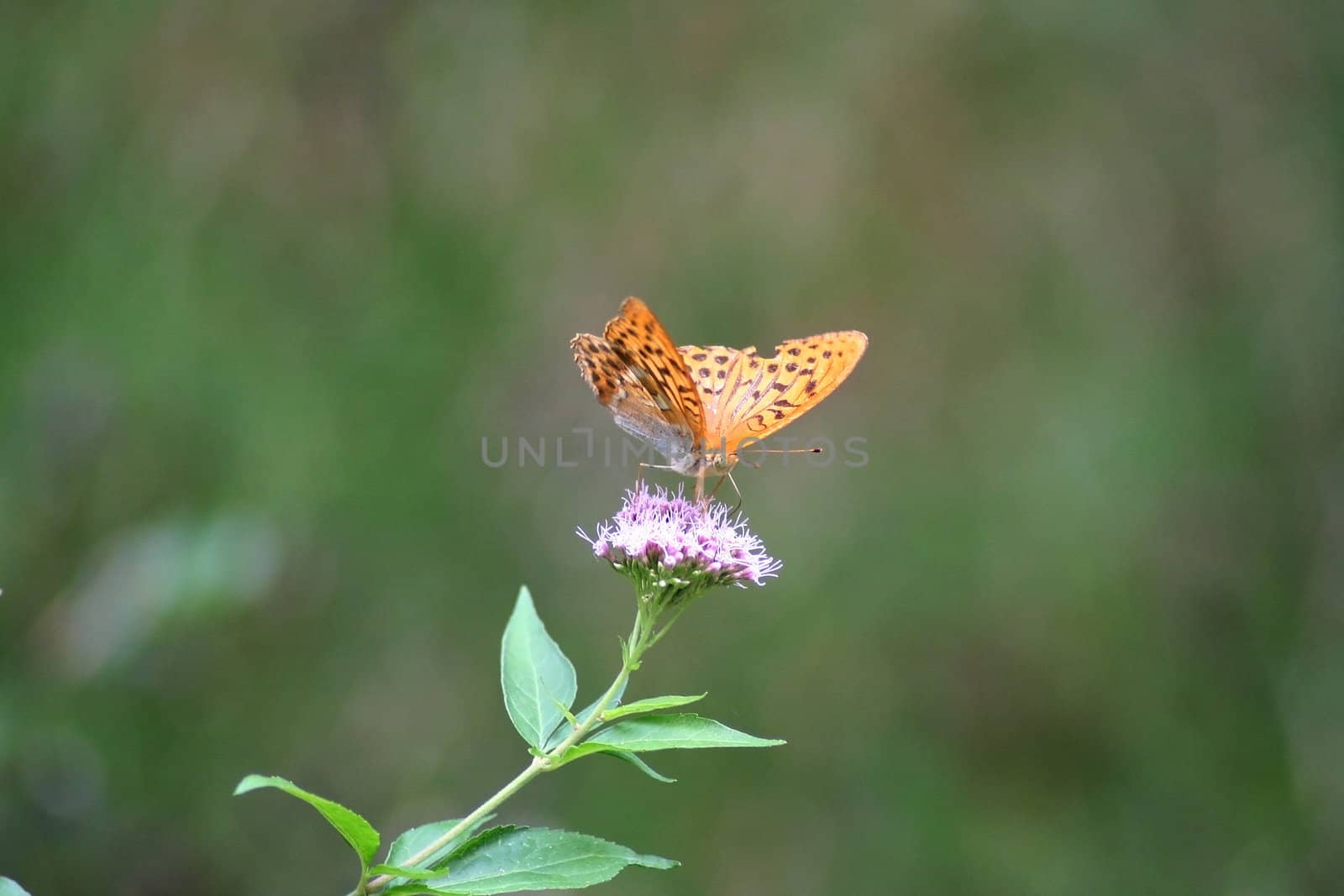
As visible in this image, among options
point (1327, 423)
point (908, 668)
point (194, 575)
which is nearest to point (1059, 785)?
point (908, 668)

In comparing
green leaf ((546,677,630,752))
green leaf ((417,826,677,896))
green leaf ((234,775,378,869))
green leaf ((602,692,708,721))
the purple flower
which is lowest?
green leaf ((417,826,677,896))

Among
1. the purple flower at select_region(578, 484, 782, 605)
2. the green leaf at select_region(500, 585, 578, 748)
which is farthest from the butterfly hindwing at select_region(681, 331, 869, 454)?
the green leaf at select_region(500, 585, 578, 748)

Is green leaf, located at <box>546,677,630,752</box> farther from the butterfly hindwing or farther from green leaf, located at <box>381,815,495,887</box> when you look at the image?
the butterfly hindwing

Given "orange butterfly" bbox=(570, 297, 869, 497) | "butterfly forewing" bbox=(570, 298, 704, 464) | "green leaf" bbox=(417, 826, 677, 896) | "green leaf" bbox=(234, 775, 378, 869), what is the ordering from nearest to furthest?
"green leaf" bbox=(234, 775, 378, 869)
"green leaf" bbox=(417, 826, 677, 896)
"butterfly forewing" bbox=(570, 298, 704, 464)
"orange butterfly" bbox=(570, 297, 869, 497)

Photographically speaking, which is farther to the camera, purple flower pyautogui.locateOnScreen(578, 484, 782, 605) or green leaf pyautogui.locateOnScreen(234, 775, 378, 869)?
purple flower pyautogui.locateOnScreen(578, 484, 782, 605)

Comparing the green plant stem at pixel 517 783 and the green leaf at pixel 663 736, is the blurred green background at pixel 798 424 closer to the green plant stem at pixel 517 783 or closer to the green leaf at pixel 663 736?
the green plant stem at pixel 517 783

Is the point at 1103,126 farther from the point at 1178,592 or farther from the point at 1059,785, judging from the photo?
the point at 1059,785
